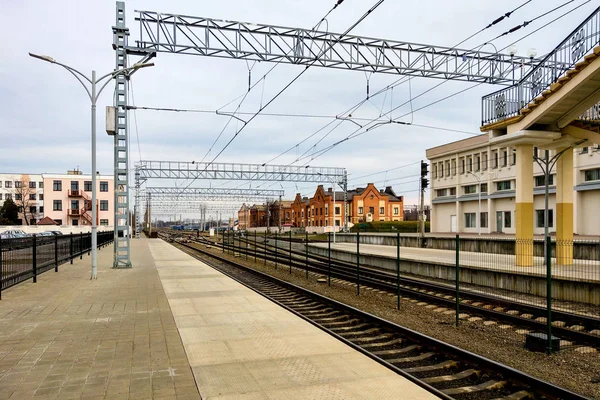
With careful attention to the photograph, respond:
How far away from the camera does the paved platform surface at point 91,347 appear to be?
18.9 feet

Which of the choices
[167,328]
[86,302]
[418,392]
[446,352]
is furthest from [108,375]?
[86,302]

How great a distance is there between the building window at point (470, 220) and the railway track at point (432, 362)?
46803 mm

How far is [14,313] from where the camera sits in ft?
34.2

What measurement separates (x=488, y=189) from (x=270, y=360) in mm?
48221

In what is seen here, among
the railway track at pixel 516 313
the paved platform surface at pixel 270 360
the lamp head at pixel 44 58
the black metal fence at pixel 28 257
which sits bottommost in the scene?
the railway track at pixel 516 313

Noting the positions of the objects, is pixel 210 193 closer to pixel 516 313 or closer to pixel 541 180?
pixel 541 180

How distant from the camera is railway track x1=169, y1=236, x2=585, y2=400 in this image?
19.4 ft

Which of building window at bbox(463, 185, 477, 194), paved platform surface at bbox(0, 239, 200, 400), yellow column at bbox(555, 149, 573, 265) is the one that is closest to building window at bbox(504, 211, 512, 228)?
building window at bbox(463, 185, 477, 194)

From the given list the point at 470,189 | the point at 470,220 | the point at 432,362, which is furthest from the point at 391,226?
the point at 432,362

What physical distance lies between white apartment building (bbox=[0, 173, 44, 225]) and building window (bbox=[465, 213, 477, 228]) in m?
69.4

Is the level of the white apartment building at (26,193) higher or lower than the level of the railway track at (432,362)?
higher

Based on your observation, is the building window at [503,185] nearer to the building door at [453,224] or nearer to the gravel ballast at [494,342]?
the building door at [453,224]

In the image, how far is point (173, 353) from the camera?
7328 millimetres

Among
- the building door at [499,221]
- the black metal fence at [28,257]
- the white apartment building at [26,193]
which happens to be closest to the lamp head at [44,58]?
the black metal fence at [28,257]
